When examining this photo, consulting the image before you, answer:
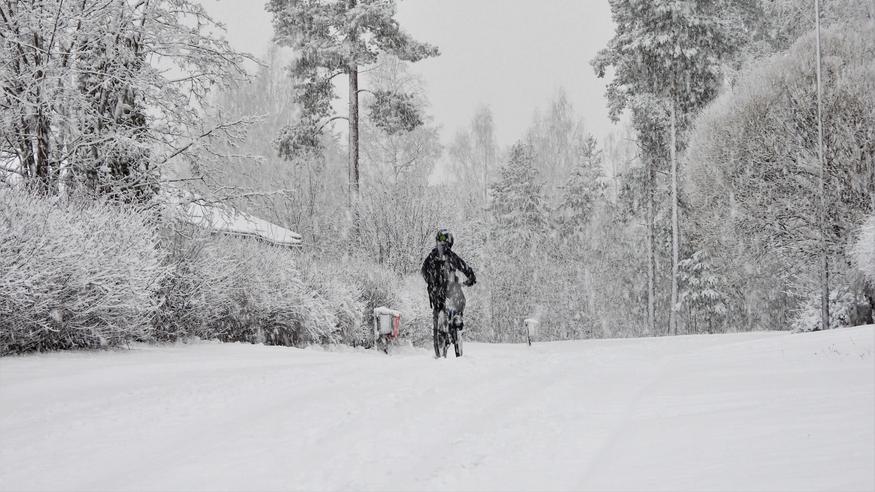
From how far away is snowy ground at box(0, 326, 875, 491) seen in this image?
423cm

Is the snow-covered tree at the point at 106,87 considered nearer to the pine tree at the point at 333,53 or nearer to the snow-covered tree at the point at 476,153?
the pine tree at the point at 333,53

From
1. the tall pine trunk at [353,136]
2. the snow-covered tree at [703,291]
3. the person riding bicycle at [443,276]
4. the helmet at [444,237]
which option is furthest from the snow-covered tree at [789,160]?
the helmet at [444,237]

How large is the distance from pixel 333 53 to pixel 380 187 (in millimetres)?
4820

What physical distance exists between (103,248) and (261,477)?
7.07 metres

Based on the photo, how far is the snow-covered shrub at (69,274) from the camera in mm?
9023

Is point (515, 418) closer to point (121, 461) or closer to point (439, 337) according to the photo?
point (121, 461)

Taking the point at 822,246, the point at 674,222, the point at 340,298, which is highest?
the point at 674,222

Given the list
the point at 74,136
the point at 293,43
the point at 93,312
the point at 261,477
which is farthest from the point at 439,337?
the point at 293,43

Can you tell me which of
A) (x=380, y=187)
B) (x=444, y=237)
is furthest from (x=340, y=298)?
(x=380, y=187)

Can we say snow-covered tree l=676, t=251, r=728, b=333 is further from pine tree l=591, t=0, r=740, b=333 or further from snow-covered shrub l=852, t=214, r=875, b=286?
snow-covered shrub l=852, t=214, r=875, b=286

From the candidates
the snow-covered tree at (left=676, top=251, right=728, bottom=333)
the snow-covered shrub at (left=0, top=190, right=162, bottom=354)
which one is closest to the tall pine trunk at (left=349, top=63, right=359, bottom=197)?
the snow-covered tree at (left=676, top=251, right=728, bottom=333)

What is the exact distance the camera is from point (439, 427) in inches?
219

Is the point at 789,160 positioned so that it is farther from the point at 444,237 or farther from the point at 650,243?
the point at 444,237

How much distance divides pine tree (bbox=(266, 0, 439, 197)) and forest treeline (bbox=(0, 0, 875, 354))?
98 mm
